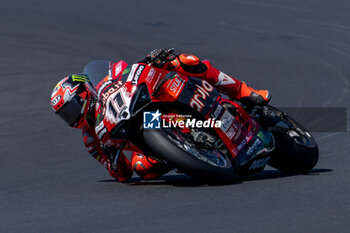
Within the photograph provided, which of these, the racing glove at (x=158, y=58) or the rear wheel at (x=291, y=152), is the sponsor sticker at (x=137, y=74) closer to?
the racing glove at (x=158, y=58)

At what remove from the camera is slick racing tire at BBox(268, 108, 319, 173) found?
7.42 m

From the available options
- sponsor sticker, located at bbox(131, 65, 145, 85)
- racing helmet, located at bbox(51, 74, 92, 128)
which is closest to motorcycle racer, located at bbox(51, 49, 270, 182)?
racing helmet, located at bbox(51, 74, 92, 128)

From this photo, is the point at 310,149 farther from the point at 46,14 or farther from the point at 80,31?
the point at 46,14

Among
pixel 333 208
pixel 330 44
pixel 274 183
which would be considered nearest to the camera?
pixel 333 208

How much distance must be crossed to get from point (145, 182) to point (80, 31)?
395 inches

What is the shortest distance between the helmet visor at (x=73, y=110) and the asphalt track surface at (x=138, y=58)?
759mm

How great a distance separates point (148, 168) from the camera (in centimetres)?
771

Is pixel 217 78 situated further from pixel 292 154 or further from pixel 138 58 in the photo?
pixel 138 58

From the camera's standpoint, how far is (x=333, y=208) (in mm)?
5176

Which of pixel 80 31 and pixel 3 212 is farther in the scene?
pixel 80 31

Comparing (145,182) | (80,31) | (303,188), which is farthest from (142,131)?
(80,31)

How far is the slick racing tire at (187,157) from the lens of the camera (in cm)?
634

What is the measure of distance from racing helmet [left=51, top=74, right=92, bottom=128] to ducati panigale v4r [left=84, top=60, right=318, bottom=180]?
133 mm

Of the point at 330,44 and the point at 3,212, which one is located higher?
the point at 3,212
